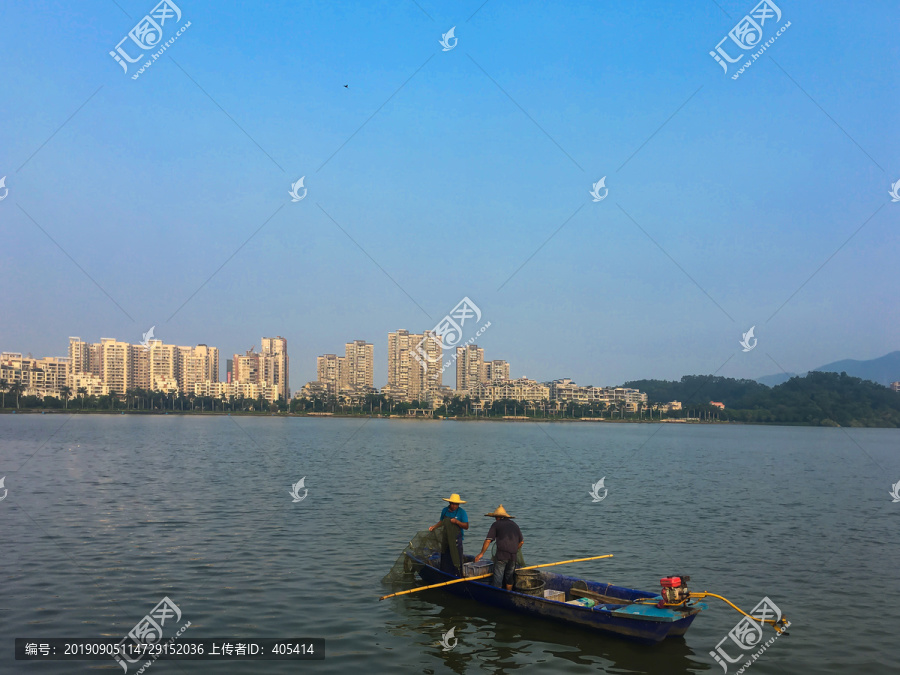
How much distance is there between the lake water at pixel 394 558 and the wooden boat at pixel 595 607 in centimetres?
29

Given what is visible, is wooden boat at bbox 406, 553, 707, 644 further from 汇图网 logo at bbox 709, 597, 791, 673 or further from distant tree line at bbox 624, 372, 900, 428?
distant tree line at bbox 624, 372, 900, 428

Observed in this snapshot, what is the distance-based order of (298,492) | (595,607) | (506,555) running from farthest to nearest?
(298,492) → (506,555) → (595,607)

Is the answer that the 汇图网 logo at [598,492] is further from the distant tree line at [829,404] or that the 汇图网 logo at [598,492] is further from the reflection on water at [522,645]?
the distant tree line at [829,404]

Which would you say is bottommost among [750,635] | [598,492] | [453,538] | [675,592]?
[598,492]

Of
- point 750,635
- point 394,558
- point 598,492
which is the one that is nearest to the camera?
point 750,635

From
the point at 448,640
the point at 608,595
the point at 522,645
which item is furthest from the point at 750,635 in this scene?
the point at 448,640

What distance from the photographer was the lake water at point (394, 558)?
38.7ft

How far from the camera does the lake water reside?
38.7 feet

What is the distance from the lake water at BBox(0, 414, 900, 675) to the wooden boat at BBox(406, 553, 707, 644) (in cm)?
29

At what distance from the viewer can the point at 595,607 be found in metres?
12.2

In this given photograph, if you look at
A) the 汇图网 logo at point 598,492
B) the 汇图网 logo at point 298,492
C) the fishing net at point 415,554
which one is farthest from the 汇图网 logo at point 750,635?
the 汇图网 logo at point 298,492

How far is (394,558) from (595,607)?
727cm

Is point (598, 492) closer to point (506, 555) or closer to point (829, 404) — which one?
point (506, 555)

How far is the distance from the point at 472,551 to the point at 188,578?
7.65 metres
